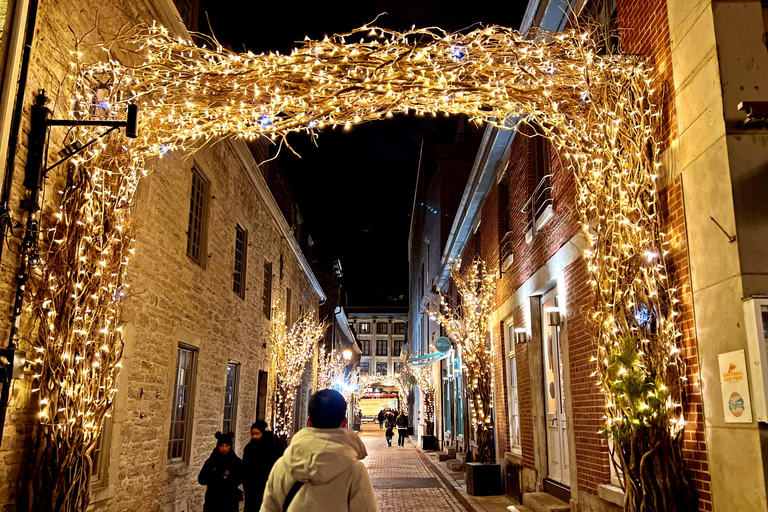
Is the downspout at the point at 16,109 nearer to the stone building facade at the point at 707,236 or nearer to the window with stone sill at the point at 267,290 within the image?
the stone building facade at the point at 707,236

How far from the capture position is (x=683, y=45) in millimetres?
4715

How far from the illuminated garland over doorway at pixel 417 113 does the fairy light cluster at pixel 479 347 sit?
730 centimetres

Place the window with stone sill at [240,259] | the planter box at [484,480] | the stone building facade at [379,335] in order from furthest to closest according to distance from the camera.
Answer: the stone building facade at [379,335] < the window with stone sill at [240,259] < the planter box at [484,480]

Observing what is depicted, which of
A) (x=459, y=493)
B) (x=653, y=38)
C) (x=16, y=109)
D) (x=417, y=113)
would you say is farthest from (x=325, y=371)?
(x=653, y=38)

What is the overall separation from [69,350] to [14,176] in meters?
1.44

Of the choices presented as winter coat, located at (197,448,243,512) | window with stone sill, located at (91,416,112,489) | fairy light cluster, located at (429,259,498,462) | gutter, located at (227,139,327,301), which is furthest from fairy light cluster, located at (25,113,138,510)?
fairy light cluster, located at (429,259,498,462)

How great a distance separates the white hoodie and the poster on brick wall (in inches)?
96.0

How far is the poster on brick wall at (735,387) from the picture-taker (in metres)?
3.85

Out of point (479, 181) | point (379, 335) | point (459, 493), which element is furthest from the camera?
point (379, 335)

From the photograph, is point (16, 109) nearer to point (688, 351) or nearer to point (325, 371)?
point (688, 351)

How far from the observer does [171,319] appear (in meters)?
8.81

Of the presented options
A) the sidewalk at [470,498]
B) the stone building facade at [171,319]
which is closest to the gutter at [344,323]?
the sidewalk at [470,498]

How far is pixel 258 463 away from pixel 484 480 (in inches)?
222

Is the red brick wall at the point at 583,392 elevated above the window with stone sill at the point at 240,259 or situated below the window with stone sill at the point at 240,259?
below
